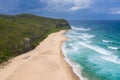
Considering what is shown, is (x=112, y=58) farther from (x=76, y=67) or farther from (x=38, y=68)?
(x=38, y=68)

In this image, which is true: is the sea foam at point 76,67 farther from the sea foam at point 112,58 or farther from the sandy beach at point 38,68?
the sea foam at point 112,58

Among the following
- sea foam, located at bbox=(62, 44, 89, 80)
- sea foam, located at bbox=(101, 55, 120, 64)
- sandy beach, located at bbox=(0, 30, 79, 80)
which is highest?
sandy beach, located at bbox=(0, 30, 79, 80)

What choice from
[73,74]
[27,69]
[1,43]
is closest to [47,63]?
[27,69]

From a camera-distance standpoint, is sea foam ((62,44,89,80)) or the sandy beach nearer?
the sandy beach

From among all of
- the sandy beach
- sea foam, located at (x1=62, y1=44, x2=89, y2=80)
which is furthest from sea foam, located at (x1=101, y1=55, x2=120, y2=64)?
the sandy beach

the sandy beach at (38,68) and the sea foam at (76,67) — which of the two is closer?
the sandy beach at (38,68)

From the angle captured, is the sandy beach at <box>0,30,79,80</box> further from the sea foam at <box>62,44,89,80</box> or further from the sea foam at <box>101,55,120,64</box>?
the sea foam at <box>101,55,120,64</box>

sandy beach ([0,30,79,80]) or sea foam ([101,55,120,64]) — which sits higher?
sandy beach ([0,30,79,80])

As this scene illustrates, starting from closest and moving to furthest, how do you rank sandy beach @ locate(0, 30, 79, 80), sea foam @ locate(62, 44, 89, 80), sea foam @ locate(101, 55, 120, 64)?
sandy beach @ locate(0, 30, 79, 80)
sea foam @ locate(62, 44, 89, 80)
sea foam @ locate(101, 55, 120, 64)

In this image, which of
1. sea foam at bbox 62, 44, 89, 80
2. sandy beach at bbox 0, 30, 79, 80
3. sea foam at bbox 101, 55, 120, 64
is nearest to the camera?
sandy beach at bbox 0, 30, 79, 80

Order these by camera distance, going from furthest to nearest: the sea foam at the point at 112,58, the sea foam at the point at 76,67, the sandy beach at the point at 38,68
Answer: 1. the sea foam at the point at 112,58
2. the sea foam at the point at 76,67
3. the sandy beach at the point at 38,68

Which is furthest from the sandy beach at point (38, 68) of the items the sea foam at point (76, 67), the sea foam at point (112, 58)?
the sea foam at point (112, 58)
